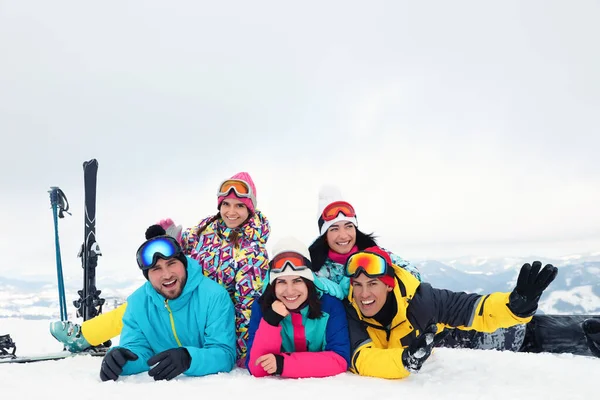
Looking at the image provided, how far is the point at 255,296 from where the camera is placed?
3.59 meters

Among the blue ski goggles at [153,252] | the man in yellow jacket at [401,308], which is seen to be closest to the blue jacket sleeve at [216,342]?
the blue ski goggles at [153,252]

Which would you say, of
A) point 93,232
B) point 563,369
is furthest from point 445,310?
point 93,232

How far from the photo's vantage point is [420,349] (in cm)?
249

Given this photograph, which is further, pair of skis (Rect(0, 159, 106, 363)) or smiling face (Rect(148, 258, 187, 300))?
pair of skis (Rect(0, 159, 106, 363))

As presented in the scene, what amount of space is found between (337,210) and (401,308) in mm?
1182

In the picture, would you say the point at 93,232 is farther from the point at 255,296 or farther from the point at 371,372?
the point at 371,372

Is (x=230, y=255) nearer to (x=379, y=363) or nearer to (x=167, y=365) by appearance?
(x=167, y=365)

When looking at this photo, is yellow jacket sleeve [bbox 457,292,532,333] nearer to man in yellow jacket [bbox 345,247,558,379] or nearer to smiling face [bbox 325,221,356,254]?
man in yellow jacket [bbox 345,247,558,379]

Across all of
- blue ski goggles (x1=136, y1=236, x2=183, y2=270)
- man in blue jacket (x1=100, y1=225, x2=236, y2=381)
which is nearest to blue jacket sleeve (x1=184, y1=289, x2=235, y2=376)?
man in blue jacket (x1=100, y1=225, x2=236, y2=381)

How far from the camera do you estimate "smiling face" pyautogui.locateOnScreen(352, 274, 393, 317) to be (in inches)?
119

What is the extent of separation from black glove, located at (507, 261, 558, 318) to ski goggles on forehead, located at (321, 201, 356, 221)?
1.58m

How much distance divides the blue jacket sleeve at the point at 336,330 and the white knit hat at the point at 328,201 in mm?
974

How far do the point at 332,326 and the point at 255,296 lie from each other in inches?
31.6

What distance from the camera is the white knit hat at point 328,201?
13.0ft
